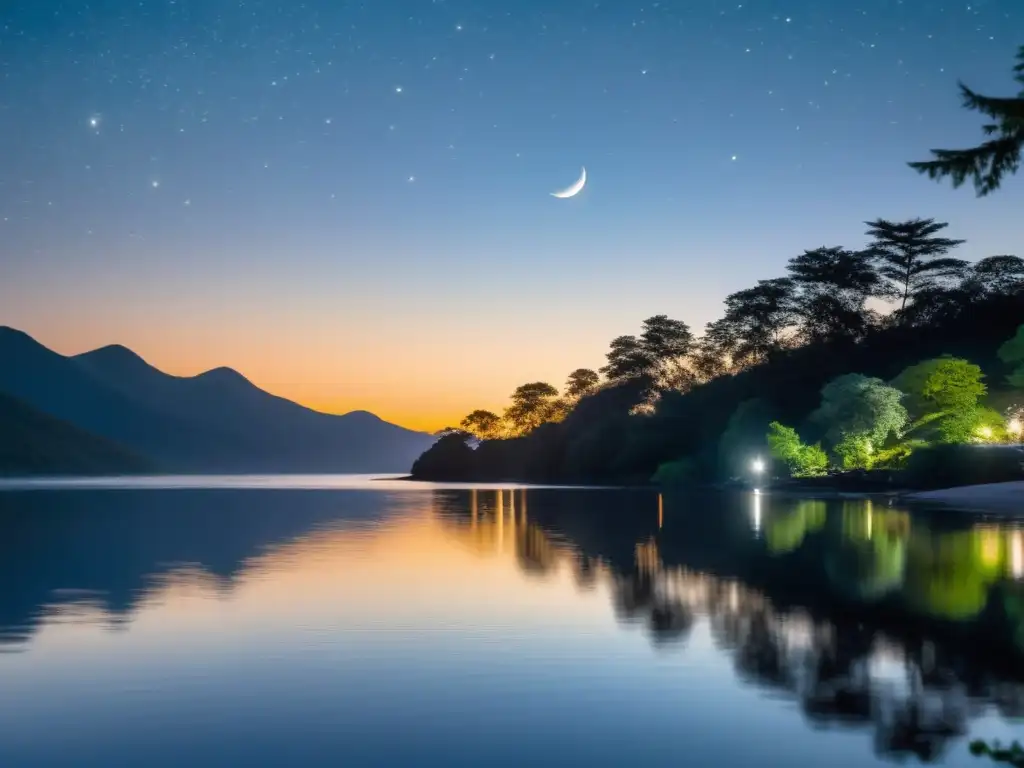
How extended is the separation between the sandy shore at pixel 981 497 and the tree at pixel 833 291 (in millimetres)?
51670

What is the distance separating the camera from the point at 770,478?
9719 centimetres

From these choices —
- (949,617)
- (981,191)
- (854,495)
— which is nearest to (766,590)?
(949,617)

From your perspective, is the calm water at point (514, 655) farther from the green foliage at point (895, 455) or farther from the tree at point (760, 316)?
the tree at point (760, 316)

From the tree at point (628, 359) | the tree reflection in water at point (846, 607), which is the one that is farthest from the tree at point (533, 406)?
the tree reflection in water at point (846, 607)

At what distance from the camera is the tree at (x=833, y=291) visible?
117438 mm

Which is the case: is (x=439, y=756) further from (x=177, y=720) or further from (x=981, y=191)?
(x=981, y=191)

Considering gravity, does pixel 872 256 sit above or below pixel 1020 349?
above

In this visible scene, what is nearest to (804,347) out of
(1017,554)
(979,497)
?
(979,497)

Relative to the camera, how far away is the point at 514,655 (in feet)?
47.7

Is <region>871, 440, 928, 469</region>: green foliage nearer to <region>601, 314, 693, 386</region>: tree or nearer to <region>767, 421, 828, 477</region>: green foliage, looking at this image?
<region>767, 421, 828, 477</region>: green foliage

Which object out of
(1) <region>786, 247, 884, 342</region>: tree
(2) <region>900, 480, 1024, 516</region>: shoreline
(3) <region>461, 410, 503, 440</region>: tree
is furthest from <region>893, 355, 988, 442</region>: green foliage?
(3) <region>461, 410, 503, 440</region>: tree

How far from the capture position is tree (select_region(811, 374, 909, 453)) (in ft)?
269

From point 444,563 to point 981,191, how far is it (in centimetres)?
1699

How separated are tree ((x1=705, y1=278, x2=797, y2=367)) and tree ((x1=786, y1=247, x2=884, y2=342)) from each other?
1.58 metres
